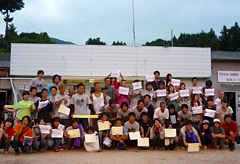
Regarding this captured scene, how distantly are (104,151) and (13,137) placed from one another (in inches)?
100

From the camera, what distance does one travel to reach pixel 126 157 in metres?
8.27

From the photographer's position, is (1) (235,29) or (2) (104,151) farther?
(1) (235,29)

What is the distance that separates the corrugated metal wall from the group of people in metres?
6.99

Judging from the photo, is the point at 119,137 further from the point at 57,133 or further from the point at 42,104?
the point at 42,104

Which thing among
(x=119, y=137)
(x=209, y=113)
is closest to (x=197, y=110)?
(x=209, y=113)

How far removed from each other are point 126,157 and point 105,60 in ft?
32.0

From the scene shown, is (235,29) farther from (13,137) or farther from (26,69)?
(13,137)

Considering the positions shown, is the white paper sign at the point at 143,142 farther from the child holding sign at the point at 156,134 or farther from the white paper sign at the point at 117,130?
the white paper sign at the point at 117,130

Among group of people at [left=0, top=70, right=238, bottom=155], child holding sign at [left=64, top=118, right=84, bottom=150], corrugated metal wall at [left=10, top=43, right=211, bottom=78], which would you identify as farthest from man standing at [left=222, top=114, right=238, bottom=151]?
corrugated metal wall at [left=10, top=43, right=211, bottom=78]

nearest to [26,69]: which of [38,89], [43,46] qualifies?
[43,46]

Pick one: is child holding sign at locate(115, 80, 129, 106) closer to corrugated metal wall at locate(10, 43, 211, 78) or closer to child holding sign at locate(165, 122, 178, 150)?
child holding sign at locate(165, 122, 178, 150)

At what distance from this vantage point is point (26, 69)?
55.2 ft

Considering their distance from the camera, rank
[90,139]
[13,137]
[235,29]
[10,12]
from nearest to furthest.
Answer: [13,137], [90,139], [235,29], [10,12]

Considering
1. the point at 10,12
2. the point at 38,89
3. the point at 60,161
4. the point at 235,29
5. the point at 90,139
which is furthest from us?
the point at 10,12
